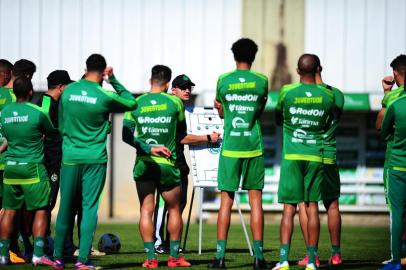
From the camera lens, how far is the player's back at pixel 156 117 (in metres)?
12.0

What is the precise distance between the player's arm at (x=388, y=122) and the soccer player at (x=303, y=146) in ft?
2.08

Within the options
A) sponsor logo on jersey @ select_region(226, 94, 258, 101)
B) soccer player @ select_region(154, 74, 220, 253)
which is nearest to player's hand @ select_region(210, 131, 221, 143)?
soccer player @ select_region(154, 74, 220, 253)

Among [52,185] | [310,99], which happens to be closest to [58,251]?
[52,185]

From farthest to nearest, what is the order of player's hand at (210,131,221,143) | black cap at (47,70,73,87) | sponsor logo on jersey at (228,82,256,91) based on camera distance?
player's hand at (210,131,221,143)
black cap at (47,70,73,87)
sponsor logo on jersey at (228,82,256,91)

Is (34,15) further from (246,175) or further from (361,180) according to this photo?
(246,175)

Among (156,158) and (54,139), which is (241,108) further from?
(54,139)

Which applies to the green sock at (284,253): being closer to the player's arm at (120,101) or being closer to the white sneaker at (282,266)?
the white sneaker at (282,266)

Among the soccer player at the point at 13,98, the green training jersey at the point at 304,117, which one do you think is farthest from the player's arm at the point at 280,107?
the soccer player at the point at 13,98

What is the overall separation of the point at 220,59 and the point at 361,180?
465cm

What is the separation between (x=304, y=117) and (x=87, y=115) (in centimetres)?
239

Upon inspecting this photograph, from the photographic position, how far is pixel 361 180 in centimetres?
2611

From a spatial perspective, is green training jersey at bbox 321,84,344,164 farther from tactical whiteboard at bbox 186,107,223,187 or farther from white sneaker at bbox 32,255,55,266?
white sneaker at bbox 32,255,55,266

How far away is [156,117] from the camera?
39.4 feet

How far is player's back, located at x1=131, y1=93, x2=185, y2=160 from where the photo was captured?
12023mm
